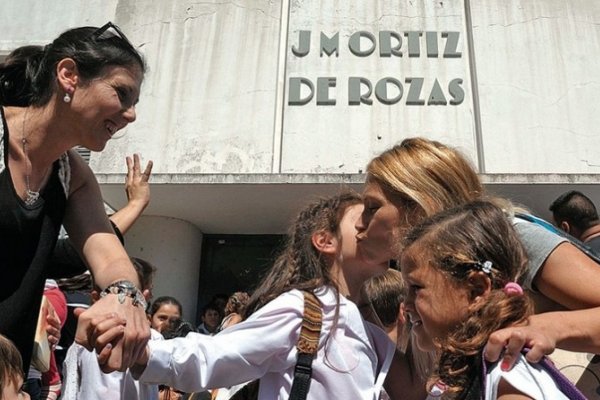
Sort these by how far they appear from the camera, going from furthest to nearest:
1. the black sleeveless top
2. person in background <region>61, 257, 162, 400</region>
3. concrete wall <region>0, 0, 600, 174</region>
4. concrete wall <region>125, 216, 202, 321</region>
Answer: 1. concrete wall <region>0, 0, 600, 174</region>
2. concrete wall <region>125, 216, 202, 321</region>
3. person in background <region>61, 257, 162, 400</region>
4. the black sleeveless top

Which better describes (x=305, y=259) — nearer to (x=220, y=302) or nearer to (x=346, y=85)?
(x=220, y=302)

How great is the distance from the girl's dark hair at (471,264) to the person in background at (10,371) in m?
1.16

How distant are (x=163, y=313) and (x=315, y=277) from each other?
367 centimetres

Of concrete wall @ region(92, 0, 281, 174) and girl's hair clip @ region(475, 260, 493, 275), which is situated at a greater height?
concrete wall @ region(92, 0, 281, 174)

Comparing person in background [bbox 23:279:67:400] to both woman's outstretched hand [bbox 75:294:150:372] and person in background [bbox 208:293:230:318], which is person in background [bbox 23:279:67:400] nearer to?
woman's outstretched hand [bbox 75:294:150:372]

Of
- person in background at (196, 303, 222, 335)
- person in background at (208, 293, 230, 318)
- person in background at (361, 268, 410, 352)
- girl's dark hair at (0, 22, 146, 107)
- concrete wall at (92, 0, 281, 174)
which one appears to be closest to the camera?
girl's dark hair at (0, 22, 146, 107)

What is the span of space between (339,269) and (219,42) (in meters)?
6.33

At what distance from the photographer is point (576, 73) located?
757 cm

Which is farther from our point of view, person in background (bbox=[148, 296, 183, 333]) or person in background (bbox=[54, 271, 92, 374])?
person in background (bbox=[148, 296, 183, 333])

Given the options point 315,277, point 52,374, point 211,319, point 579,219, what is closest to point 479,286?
point 315,277

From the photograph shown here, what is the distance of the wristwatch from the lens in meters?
1.48

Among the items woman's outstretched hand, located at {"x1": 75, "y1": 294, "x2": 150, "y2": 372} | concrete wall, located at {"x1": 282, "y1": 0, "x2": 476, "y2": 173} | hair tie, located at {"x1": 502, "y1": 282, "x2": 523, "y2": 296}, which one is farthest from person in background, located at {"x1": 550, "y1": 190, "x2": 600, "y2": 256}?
woman's outstretched hand, located at {"x1": 75, "y1": 294, "x2": 150, "y2": 372}

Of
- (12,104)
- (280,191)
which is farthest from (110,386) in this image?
(280,191)

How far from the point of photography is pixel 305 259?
2225mm
